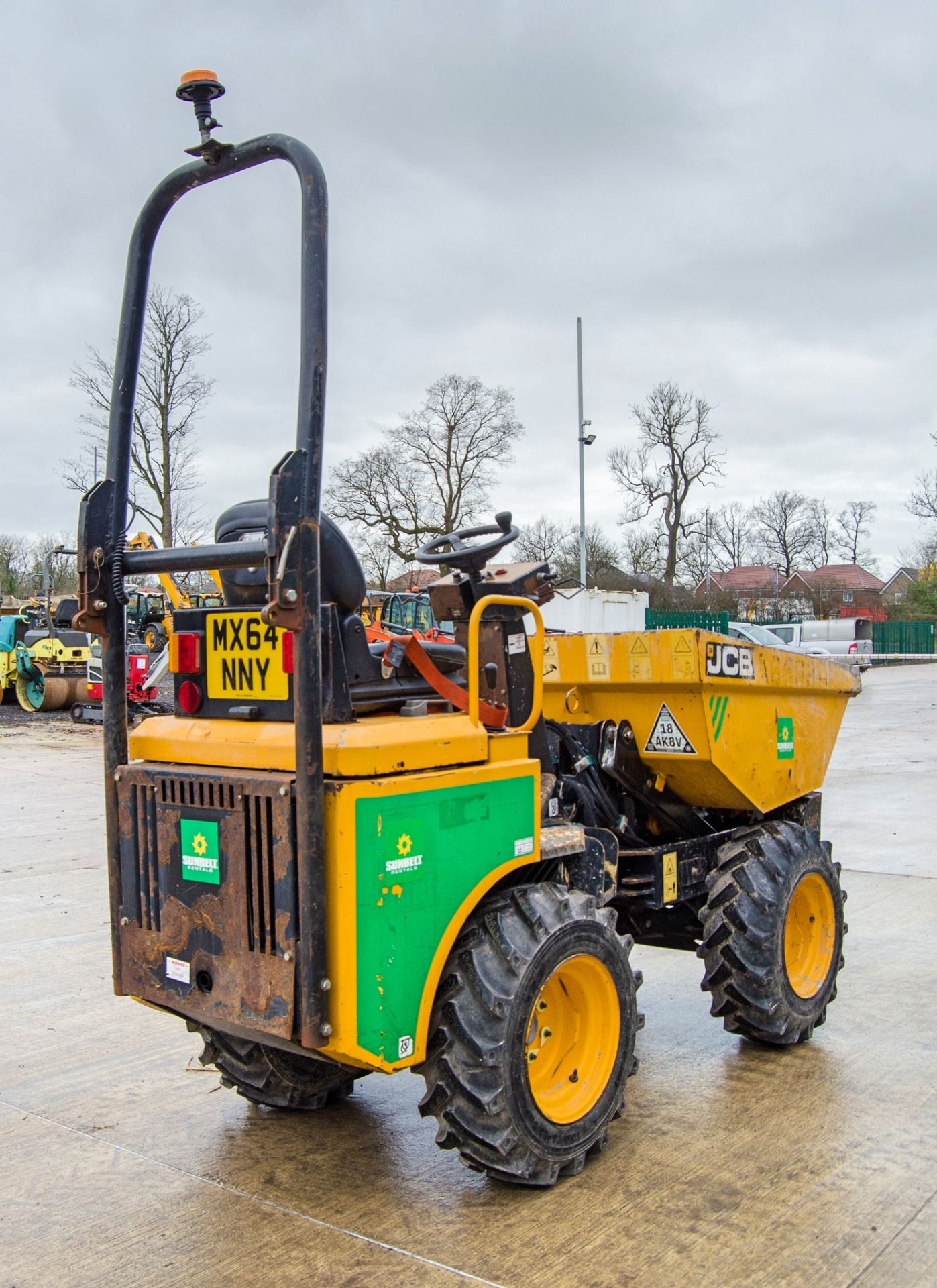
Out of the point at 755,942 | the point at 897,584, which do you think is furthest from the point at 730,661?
the point at 897,584

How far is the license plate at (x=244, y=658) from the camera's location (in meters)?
3.32

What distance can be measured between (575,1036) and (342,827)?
1.25 meters

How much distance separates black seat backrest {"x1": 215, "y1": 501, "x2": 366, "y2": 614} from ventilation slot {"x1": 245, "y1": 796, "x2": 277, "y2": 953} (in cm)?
60

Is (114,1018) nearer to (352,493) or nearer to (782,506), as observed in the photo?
(352,493)

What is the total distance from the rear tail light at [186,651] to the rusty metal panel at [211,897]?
0.99 feet

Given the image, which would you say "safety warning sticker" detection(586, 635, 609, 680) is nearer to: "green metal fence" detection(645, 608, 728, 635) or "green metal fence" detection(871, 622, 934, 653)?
"green metal fence" detection(645, 608, 728, 635)

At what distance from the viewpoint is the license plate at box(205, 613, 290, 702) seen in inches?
131

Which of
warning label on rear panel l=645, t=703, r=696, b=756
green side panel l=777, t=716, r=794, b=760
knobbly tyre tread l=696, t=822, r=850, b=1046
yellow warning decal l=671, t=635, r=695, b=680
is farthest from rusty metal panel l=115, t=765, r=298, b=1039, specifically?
green side panel l=777, t=716, r=794, b=760

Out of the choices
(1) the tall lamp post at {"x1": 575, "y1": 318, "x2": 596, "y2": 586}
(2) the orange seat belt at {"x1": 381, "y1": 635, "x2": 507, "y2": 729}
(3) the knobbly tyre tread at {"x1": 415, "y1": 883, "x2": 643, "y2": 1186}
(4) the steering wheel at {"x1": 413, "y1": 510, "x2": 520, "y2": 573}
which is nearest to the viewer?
(3) the knobbly tyre tread at {"x1": 415, "y1": 883, "x2": 643, "y2": 1186}

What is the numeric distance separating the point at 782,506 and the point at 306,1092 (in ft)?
217

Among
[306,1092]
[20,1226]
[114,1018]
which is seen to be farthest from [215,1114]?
[114,1018]

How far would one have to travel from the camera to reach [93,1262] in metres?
3.06

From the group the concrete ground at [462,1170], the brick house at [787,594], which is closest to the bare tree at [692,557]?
→ the brick house at [787,594]

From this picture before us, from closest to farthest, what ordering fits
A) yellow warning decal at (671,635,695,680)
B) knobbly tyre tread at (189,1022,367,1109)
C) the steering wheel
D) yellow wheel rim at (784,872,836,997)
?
the steering wheel, knobbly tyre tread at (189,1022,367,1109), yellow warning decal at (671,635,695,680), yellow wheel rim at (784,872,836,997)
